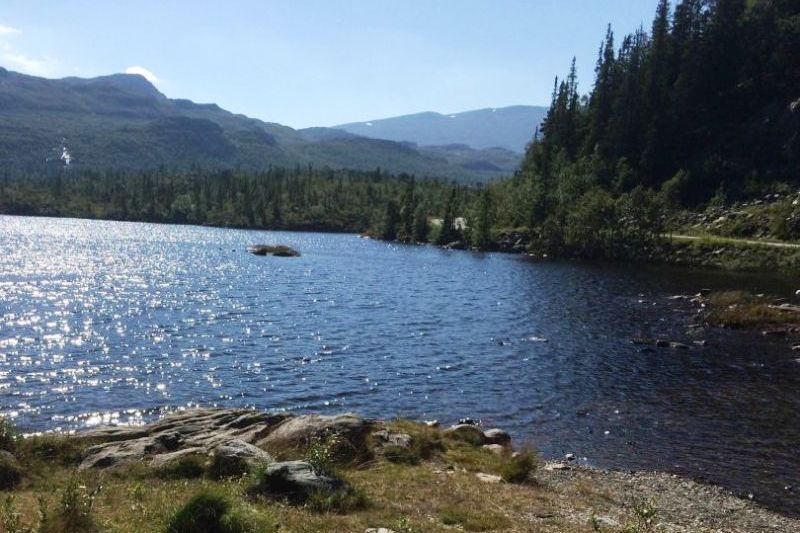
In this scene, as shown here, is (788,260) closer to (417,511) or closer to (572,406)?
(572,406)

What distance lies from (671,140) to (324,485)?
557 ft

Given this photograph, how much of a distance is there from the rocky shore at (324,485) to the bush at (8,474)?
0.05m

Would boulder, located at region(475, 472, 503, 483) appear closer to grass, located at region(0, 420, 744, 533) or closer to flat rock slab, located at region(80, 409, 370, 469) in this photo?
grass, located at region(0, 420, 744, 533)

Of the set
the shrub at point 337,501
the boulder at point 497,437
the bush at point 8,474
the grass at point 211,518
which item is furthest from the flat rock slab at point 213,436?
the grass at point 211,518

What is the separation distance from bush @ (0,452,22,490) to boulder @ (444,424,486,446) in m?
16.9

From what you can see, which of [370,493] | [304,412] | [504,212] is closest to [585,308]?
[304,412]

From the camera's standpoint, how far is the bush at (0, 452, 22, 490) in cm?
1911

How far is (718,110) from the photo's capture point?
163250 millimetres

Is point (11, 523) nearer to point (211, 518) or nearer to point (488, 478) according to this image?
point (211, 518)

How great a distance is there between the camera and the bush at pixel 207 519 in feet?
41.8

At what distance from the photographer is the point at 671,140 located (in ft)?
537

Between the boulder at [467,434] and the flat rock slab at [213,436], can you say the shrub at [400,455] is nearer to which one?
the flat rock slab at [213,436]

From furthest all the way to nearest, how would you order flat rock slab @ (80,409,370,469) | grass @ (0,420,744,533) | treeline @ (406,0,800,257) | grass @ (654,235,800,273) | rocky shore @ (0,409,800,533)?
1. treeline @ (406,0,800,257)
2. grass @ (654,235,800,273)
3. flat rock slab @ (80,409,370,469)
4. rocky shore @ (0,409,800,533)
5. grass @ (0,420,744,533)

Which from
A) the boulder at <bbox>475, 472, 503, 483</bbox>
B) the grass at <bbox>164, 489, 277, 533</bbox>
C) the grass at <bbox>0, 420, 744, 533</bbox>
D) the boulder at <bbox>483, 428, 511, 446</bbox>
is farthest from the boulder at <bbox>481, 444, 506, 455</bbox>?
the grass at <bbox>164, 489, 277, 533</bbox>
